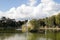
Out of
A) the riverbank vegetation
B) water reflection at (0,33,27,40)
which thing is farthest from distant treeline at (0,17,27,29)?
the riverbank vegetation

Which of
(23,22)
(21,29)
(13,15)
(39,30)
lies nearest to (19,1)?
(13,15)

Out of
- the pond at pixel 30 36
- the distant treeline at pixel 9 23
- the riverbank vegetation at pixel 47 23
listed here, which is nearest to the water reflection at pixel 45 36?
the pond at pixel 30 36

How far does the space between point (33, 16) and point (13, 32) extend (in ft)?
2.20

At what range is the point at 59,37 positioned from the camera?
8.70 feet

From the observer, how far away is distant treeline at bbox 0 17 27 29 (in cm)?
262

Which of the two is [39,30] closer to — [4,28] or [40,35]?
[40,35]

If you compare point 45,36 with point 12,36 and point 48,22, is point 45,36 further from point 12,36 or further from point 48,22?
point 12,36

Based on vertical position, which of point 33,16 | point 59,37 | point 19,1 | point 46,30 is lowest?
point 59,37

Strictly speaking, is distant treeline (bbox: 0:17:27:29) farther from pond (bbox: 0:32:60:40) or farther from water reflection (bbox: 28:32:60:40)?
water reflection (bbox: 28:32:60:40)

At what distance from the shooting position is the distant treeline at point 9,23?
8.61 feet

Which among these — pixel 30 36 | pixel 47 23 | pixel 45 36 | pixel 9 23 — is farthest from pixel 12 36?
pixel 47 23

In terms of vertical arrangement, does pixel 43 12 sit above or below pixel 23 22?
above

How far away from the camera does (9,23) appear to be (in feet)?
8.69

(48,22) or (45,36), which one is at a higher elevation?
(48,22)
